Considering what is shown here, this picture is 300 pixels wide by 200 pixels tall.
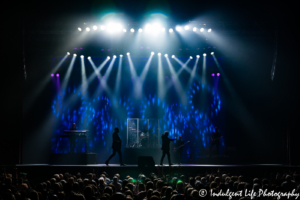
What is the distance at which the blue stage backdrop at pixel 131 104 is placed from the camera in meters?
15.8

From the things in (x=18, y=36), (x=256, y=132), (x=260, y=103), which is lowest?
(x=256, y=132)

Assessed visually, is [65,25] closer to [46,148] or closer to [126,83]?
[126,83]

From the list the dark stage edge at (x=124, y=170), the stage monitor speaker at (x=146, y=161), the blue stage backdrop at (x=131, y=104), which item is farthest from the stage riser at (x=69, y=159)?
the blue stage backdrop at (x=131, y=104)

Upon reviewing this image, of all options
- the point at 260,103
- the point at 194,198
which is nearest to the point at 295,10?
the point at 260,103

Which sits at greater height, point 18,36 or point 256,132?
point 18,36

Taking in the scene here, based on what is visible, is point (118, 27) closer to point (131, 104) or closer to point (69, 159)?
point (69, 159)

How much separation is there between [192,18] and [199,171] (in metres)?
5.46

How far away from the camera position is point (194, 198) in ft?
13.6

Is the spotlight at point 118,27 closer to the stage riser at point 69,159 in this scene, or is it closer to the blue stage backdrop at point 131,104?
the blue stage backdrop at point 131,104

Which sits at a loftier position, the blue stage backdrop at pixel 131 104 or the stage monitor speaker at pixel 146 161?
the blue stage backdrop at pixel 131 104

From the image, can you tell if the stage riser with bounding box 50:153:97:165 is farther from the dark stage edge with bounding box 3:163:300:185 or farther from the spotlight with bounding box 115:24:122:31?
the spotlight with bounding box 115:24:122:31

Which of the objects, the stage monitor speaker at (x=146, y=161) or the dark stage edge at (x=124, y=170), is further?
the dark stage edge at (x=124, y=170)

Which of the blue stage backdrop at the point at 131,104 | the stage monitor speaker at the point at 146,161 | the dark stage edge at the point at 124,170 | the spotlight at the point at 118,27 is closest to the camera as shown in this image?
the stage monitor speaker at the point at 146,161

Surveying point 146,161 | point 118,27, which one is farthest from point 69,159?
point 118,27
